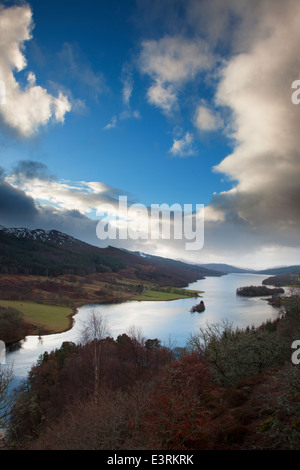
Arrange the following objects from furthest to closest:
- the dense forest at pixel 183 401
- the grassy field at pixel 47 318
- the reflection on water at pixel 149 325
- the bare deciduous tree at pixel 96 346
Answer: the grassy field at pixel 47 318
the reflection on water at pixel 149 325
the bare deciduous tree at pixel 96 346
the dense forest at pixel 183 401

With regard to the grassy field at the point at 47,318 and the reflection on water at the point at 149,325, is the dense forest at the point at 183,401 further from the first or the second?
the grassy field at the point at 47,318

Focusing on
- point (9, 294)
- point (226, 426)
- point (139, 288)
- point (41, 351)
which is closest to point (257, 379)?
point (226, 426)

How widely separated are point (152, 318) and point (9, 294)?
50.7 metres

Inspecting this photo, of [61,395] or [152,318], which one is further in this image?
[152,318]

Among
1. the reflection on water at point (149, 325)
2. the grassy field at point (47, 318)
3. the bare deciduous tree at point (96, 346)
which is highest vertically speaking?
the bare deciduous tree at point (96, 346)

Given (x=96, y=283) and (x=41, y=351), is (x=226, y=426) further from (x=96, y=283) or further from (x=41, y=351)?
(x=96, y=283)

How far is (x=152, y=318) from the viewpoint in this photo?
230ft

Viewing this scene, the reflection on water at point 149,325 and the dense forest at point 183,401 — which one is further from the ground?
the dense forest at point 183,401

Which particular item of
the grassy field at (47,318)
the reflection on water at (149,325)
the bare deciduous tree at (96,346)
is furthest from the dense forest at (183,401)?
the grassy field at (47,318)

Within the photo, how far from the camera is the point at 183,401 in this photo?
11383 mm

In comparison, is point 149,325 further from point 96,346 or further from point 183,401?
point 183,401

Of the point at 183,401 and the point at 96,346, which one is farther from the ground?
the point at 183,401

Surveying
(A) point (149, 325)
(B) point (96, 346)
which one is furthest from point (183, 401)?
(A) point (149, 325)

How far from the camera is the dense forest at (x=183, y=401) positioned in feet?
29.4
